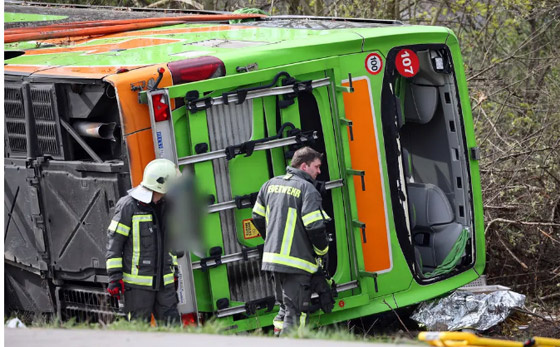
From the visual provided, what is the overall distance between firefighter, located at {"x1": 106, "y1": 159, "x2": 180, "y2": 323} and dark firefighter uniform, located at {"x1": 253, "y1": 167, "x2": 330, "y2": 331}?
650mm

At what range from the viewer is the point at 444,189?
27.4 feet

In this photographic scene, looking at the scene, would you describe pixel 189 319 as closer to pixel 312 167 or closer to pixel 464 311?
pixel 312 167

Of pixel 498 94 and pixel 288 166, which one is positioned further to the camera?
pixel 498 94

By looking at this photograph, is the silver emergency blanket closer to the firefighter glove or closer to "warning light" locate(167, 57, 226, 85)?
the firefighter glove

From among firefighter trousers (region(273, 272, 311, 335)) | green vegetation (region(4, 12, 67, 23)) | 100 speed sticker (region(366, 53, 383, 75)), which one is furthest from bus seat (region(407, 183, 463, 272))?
green vegetation (region(4, 12, 67, 23))

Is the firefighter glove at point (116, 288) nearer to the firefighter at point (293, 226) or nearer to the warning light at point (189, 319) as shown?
the warning light at point (189, 319)

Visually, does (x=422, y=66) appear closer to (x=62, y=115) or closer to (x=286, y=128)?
(x=286, y=128)

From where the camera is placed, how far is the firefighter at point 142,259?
6.71m

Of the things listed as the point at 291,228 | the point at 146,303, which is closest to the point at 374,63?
the point at 291,228

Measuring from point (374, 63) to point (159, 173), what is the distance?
200 cm

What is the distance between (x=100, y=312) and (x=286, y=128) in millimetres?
1814

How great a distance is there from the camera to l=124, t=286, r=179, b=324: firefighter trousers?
684 centimetres

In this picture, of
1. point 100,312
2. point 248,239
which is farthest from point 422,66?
point 100,312

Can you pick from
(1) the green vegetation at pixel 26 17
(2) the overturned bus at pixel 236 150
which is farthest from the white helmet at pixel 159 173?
(1) the green vegetation at pixel 26 17
